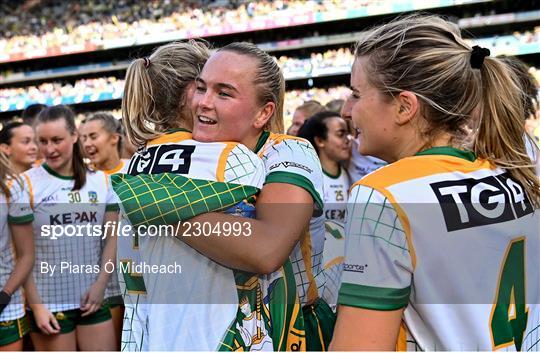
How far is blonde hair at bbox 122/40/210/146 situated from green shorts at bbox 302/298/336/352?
0.64 metres

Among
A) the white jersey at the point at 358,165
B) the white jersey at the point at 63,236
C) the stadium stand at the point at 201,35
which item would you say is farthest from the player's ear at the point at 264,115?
the stadium stand at the point at 201,35

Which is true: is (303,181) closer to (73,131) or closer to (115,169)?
(73,131)

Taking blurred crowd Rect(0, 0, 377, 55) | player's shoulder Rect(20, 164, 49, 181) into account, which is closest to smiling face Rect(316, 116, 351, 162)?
player's shoulder Rect(20, 164, 49, 181)

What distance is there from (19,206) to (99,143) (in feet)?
4.14

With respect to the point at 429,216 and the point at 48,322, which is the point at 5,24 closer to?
the point at 48,322

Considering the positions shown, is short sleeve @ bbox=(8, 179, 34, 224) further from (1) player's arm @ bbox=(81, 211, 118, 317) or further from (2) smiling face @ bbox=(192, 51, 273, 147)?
(2) smiling face @ bbox=(192, 51, 273, 147)

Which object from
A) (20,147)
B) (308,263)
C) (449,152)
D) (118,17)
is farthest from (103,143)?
(118,17)

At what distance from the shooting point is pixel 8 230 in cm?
332

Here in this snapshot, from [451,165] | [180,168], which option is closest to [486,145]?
[451,165]

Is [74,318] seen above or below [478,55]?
below

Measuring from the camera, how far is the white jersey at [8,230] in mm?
3242

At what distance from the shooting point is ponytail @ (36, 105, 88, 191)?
12.5 feet

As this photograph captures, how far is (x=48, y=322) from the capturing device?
11.4 ft

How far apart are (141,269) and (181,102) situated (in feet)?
1.62
